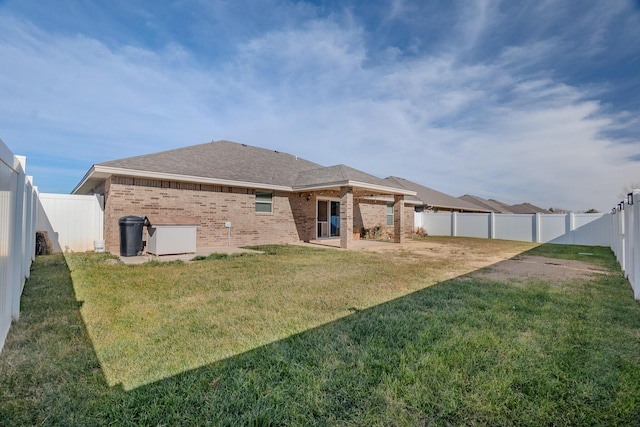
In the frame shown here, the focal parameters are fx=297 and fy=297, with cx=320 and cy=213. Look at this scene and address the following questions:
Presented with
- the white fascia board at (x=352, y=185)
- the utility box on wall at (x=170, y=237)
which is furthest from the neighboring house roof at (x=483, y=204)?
the utility box on wall at (x=170, y=237)

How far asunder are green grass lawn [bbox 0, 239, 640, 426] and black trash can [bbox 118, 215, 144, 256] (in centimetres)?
387

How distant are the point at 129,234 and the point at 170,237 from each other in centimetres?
122

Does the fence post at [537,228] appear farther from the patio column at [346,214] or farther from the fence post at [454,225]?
the patio column at [346,214]

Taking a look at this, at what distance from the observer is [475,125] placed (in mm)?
15930

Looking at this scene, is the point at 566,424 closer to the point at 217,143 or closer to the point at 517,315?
the point at 517,315

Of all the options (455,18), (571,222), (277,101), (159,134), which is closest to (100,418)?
(455,18)

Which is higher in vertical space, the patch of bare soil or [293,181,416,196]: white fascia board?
[293,181,416,196]: white fascia board

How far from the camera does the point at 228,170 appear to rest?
44.8 feet

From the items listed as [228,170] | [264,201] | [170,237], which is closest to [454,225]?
[264,201]

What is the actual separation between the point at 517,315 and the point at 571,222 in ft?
58.7

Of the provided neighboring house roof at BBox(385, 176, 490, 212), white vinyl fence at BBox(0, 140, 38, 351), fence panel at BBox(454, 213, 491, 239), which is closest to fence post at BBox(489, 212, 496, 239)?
fence panel at BBox(454, 213, 491, 239)

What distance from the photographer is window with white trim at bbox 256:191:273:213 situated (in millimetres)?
14383

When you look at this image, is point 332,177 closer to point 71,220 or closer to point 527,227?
point 71,220

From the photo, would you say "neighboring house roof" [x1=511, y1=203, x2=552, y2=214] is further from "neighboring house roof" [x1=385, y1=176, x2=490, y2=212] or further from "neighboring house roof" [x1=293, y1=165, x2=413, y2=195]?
"neighboring house roof" [x1=293, y1=165, x2=413, y2=195]
